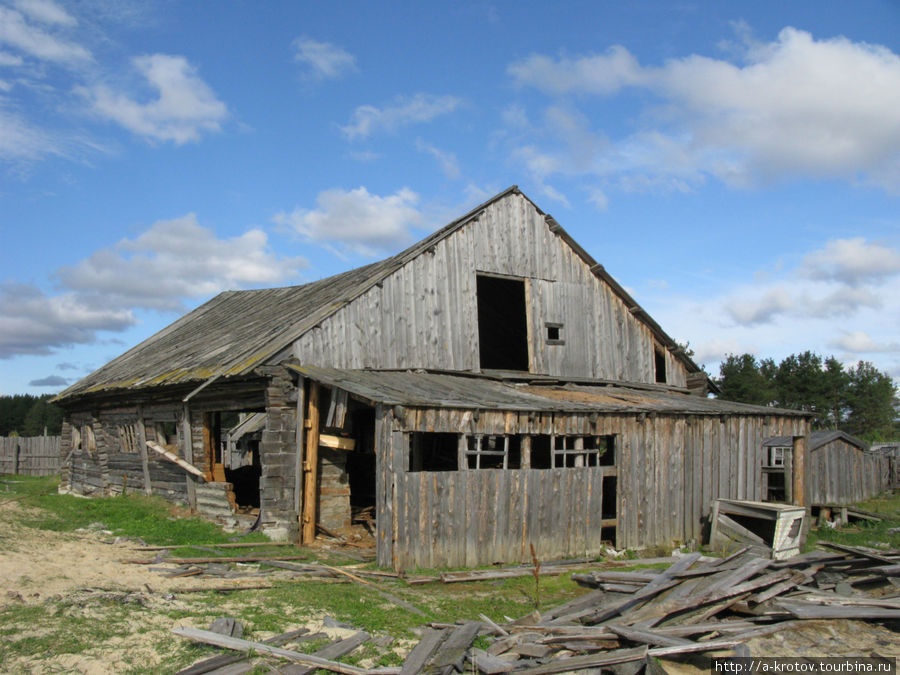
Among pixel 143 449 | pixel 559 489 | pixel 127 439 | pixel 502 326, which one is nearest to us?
pixel 559 489

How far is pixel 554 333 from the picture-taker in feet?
65.5

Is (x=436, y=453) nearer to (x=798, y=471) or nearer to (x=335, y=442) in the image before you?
(x=335, y=442)

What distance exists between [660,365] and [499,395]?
9650 mm

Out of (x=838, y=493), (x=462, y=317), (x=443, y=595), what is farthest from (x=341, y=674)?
(x=838, y=493)

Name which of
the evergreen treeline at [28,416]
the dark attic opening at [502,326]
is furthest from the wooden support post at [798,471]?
the evergreen treeline at [28,416]

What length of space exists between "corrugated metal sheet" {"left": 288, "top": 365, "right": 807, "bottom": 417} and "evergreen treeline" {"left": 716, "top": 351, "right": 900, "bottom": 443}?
174 feet

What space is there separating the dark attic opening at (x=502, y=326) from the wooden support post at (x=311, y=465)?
8.93 meters

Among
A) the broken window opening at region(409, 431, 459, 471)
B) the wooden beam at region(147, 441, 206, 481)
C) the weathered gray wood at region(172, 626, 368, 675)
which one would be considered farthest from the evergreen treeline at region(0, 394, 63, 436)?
the weathered gray wood at region(172, 626, 368, 675)

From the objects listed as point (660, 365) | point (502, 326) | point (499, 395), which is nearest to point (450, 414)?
point (499, 395)

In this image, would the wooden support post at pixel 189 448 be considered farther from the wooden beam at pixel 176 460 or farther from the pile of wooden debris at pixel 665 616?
the pile of wooden debris at pixel 665 616

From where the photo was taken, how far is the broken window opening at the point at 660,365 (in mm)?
22375

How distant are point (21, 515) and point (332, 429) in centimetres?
929

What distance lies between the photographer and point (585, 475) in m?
14.4

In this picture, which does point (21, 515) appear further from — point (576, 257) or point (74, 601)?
point (576, 257)
